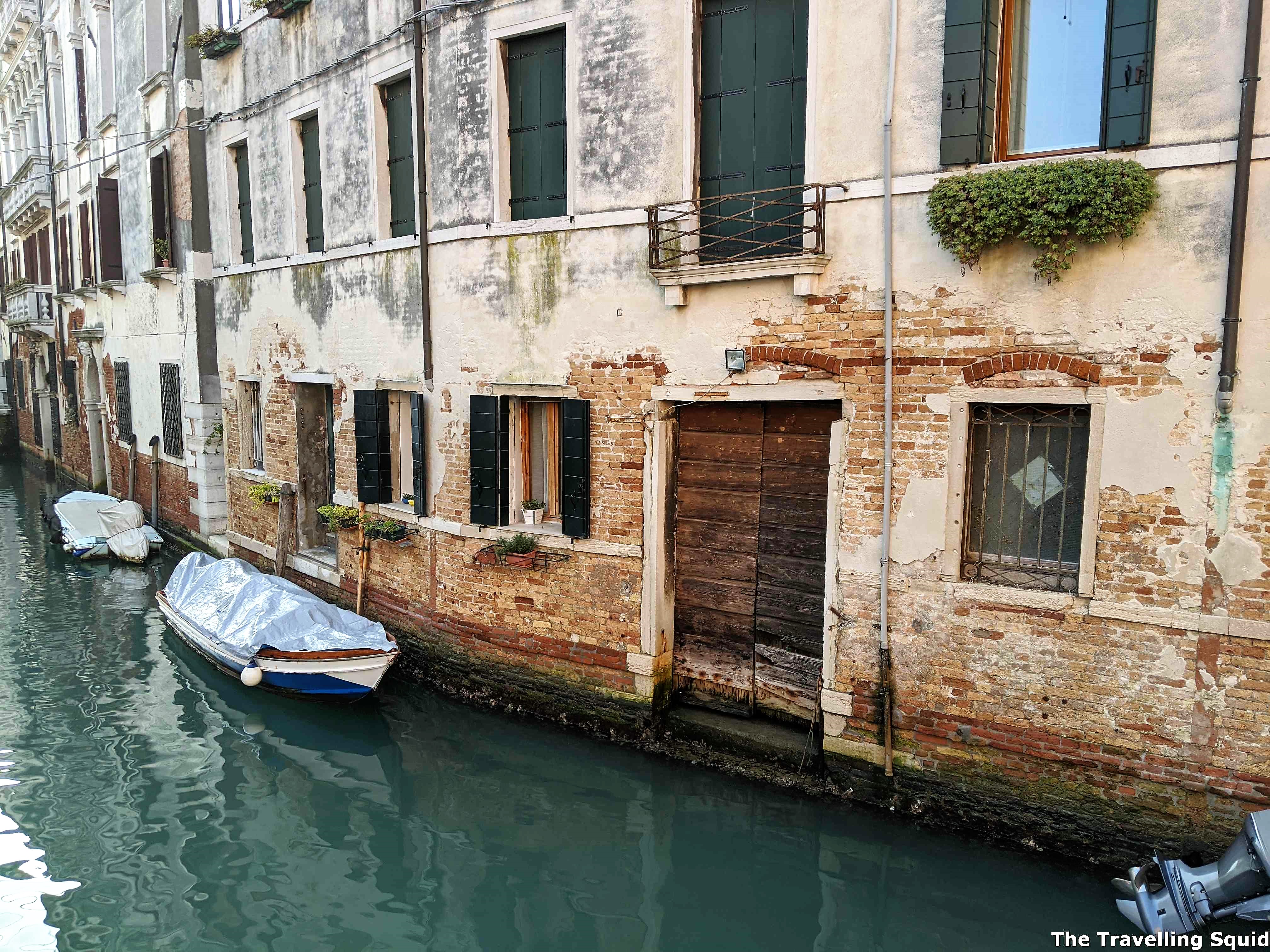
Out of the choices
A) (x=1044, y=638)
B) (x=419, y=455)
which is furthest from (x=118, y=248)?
(x=1044, y=638)

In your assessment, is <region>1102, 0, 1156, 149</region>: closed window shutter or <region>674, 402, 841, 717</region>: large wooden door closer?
<region>1102, 0, 1156, 149</region>: closed window shutter

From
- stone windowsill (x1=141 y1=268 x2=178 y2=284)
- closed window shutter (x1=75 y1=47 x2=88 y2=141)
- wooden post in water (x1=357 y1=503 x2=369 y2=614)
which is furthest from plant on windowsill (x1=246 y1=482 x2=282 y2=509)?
closed window shutter (x1=75 y1=47 x2=88 y2=141)

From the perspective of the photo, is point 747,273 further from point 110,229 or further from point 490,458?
point 110,229

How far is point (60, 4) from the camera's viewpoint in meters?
17.8

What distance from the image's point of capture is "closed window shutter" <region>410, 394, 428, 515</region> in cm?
832

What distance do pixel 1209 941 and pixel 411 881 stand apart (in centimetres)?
448

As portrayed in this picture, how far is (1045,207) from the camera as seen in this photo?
4.84m

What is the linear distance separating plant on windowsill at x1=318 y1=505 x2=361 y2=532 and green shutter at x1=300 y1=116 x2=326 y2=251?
2.85 meters

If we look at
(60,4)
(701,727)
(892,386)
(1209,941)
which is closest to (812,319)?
(892,386)

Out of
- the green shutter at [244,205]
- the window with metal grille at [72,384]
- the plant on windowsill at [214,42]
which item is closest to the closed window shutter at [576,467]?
the green shutter at [244,205]

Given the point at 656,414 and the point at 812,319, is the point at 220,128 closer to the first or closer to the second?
the point at 656,414

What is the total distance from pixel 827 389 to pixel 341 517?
5621 millimetres

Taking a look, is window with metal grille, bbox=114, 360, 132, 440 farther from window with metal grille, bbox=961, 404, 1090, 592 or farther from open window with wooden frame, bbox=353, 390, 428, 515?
window with metal grille, bbox=961, 404, 1090, 592

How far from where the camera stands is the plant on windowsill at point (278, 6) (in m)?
9.41
